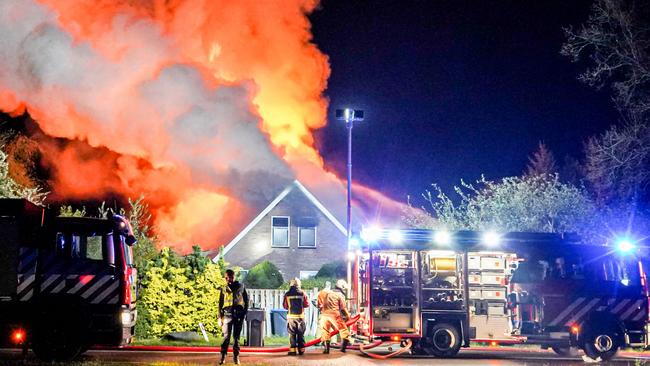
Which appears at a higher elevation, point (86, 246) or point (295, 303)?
point (86, 246)

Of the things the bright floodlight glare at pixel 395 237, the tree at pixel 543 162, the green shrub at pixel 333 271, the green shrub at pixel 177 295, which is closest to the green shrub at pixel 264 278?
the green shrub at pixel 333 271

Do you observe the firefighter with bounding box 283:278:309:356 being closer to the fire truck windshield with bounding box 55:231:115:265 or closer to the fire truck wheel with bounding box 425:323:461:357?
the fire truck wheel with bounding box 425:323:461:357

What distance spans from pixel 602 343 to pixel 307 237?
20.4 metres

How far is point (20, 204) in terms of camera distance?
47.3 feet

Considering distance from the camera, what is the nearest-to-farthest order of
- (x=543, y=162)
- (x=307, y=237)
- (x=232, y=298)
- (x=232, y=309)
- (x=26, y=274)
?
(x=26, y=274) < (x=232, y=309) < (x=232, y=298) < (x=307, y=237) < (x=543, y=162)

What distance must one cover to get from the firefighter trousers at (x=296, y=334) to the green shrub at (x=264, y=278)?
39.2ft

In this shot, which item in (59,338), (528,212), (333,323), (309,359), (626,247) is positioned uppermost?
(528,212)

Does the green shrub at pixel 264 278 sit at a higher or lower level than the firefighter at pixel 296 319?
higher

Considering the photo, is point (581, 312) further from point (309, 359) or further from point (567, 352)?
point (309, 359)

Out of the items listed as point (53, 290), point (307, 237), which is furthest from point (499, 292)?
point (307, 237)

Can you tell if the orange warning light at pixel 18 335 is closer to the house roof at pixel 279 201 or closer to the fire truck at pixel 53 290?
the fire truck at pixel 53 290

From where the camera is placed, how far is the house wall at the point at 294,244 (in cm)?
3644

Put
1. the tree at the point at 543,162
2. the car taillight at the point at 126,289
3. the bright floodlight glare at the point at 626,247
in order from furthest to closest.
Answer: the tree at the point at 543,162 < the bright floodlight glare at the point at 626,247 < the car taillight at the point at 126,289

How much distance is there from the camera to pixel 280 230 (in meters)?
36.8
